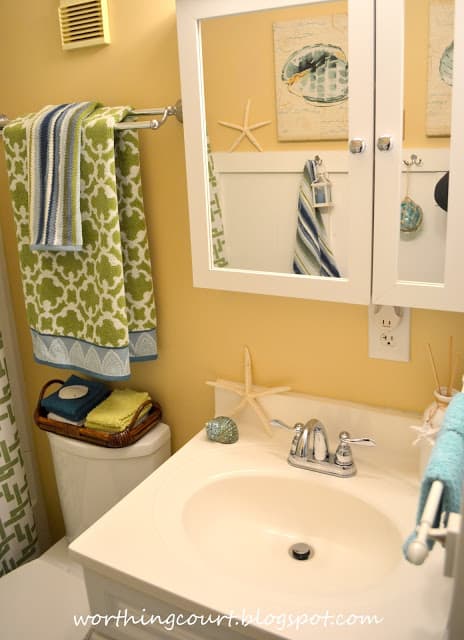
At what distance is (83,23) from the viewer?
1403 millimetres

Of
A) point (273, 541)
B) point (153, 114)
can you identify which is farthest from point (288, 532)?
point (153, 114)

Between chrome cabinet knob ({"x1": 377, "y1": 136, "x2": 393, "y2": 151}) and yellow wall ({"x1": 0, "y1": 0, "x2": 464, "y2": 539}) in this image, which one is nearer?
chrome cabinet knob ({"x1": 377, "y1": 136, "x2": 393, "y2": 151})

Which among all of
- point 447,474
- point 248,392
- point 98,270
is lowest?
point 248,392

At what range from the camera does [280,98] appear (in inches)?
46.4

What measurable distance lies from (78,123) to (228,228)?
408 millimetres

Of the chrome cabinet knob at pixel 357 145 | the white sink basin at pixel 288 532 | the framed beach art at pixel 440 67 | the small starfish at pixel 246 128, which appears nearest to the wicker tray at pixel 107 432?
the white sink basin at pixel 288 532

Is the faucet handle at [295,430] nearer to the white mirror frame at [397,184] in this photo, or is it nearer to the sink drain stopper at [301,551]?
the sink drain stopper at [301,551]

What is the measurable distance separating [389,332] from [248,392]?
1.19 ft

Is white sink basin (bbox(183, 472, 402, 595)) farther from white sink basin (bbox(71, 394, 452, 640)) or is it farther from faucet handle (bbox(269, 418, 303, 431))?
faucet handle (bbox(269, 418, 303, 431))

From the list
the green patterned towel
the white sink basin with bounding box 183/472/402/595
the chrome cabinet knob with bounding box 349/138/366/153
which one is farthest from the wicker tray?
the chrome cabinet knob with bounding box 349/138/366/153

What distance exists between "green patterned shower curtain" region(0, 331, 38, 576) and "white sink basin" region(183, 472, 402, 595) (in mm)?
740

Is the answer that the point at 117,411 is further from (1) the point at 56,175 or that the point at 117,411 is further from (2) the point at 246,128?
(2) the point at 246,128

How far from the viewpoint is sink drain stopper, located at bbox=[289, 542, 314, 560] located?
3.96ft

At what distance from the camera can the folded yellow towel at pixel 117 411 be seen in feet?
4.93
